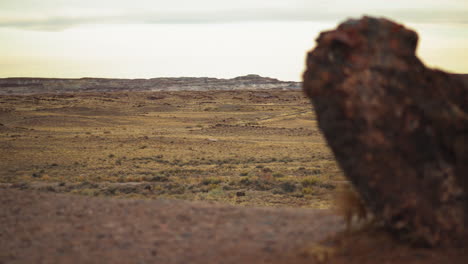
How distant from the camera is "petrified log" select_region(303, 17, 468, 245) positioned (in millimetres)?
7461

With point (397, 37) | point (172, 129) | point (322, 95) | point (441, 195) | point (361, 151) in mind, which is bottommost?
point (172, 129)

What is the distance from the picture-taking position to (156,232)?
31.6 feet

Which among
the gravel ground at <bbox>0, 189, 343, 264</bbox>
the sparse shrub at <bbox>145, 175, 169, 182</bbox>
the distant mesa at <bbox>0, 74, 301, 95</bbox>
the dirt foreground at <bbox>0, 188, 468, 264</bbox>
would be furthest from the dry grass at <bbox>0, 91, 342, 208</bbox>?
the distant mesa at <bbox>0, 74, 301, 95</bbox>

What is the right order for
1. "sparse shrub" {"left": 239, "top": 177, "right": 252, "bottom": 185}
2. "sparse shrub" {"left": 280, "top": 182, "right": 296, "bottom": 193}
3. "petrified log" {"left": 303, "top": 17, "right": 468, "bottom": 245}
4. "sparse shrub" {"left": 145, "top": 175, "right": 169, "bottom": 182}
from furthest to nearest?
"sparse shrub" {"left": 145, "top": 175, "right": 169, "bottom": 182} → "sparse shrub" {"left": 239, "top": 177, "right": 252, "bottom": 185} → "sparse shrub" {"left": 280, "top": 182, "right": 296, "bottom": 193} → "petrified log" {"left": 303, "top": 17, "right": 468, "bottom": 245}

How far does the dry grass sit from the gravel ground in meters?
7.11

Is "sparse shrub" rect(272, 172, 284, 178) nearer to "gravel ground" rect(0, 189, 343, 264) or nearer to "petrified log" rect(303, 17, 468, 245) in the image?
"gravel ground" rect(0, 189, 343, 264)

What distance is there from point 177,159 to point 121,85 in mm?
147276

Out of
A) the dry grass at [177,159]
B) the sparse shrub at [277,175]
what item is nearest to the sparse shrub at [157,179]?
the dry grass at [177,159]

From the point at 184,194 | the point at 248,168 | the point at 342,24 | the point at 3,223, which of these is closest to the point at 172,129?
the point at 248,168

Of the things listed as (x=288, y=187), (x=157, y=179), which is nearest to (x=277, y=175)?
(x=288, y=187)

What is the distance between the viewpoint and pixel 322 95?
7820mm

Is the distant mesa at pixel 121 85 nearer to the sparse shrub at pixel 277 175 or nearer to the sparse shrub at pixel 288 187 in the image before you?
the sparse shrub at pixel 277 175

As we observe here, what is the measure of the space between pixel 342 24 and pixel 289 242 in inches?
151

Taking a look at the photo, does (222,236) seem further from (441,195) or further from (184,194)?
(184,194)
